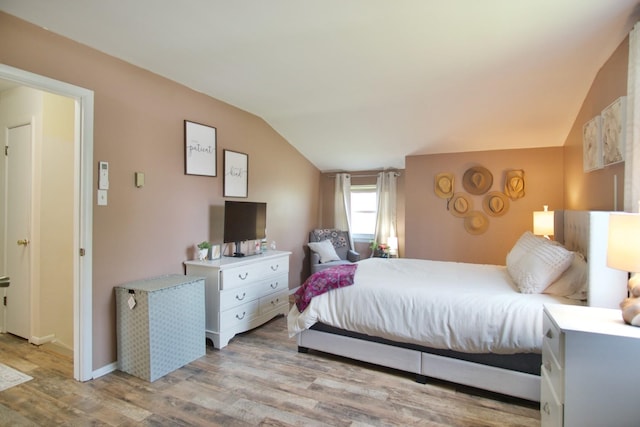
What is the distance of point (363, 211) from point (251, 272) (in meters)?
2.94

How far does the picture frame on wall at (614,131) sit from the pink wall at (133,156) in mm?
3469

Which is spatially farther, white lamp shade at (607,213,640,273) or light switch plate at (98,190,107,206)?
light switch plate at (98,190,107,206)

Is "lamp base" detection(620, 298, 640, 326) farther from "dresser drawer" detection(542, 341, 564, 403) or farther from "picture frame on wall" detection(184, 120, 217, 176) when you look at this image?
"picture frame on wall" detection(184, 120, 217, 176)

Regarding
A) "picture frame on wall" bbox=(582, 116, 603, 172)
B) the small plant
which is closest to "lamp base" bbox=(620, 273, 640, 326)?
"picture frame on wall" bbox=(582, 116, 603, 172)

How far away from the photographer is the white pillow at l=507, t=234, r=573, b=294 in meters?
2.31

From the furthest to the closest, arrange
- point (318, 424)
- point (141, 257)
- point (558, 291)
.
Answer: point (141, 257)
point (558, 291)
point (318, 424)

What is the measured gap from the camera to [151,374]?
7.93 ft

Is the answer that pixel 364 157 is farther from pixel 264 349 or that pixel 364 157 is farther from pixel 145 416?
pixel 145 416

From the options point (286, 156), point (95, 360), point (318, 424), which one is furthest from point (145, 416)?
point (286, 156)

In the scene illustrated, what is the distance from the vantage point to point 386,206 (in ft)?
17.9

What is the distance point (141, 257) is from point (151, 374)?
0.95m

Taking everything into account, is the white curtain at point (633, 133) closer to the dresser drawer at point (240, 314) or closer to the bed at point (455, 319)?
the bed at point (455, 319)

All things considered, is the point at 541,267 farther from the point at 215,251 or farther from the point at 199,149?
the point at 199,149

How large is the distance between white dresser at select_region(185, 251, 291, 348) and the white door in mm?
1612
